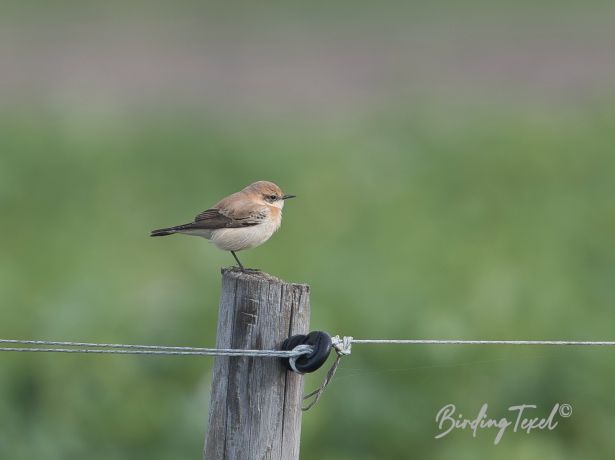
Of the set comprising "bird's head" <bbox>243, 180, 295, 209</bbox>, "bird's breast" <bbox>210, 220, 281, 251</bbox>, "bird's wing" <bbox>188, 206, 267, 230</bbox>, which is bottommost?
"bird's breast" <bbox>210, 220, 281, 251</bbox>

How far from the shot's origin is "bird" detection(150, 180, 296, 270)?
7.12m

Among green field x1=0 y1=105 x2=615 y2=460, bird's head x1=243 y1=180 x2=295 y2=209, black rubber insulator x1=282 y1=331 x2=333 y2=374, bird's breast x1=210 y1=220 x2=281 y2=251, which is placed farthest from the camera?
green field x1=0 y1=105 x2=615 y2=460

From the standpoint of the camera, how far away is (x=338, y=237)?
13414mm

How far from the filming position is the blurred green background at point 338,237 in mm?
8555

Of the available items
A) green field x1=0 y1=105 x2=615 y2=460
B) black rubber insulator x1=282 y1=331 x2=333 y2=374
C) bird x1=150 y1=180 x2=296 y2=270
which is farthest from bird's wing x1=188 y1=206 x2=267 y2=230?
black rubber insulator x1=282 y1=331 x2=333 y2=374

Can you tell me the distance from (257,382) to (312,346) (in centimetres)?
28

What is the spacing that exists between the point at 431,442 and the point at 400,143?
1082 centimetres

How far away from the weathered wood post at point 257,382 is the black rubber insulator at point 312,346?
0.15 ft

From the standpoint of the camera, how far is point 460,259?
11.7 m

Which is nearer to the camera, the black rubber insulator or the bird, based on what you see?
the black rubber insulator

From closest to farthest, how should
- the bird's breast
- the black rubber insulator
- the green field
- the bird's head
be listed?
the black rubber insulator
the bird's breast
the bird's head
the green field

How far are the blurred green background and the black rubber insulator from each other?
326 centimetres

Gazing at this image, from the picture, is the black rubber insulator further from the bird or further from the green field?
the green field

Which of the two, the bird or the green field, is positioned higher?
the bird
